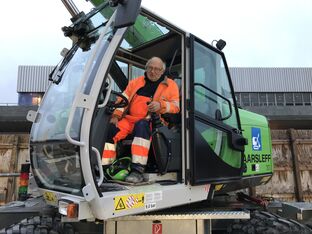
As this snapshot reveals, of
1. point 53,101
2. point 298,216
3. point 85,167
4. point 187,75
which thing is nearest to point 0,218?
point 53,101

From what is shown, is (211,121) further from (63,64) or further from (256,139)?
(63,64)

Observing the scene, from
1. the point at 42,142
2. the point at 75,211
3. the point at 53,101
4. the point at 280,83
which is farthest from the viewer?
the point at 280,83

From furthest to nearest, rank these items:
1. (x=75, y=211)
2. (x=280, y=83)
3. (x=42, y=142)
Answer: (x=280, y=83), (x=42, y=142), (x=75, y=211)

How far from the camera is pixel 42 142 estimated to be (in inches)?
126

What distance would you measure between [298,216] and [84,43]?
309 centimetres

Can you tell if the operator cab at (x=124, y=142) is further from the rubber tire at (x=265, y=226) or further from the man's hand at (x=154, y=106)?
the rubber tire at (x=265, y=226)

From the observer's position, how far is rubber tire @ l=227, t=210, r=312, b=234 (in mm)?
3539

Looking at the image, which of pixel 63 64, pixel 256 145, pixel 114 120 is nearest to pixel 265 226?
pixel 256 145

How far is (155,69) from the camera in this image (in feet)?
12.5

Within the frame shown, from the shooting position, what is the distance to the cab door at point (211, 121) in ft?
11.1

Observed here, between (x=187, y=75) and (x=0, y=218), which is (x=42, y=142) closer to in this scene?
(x=0, y=218)

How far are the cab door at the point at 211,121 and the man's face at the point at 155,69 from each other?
1.47ft

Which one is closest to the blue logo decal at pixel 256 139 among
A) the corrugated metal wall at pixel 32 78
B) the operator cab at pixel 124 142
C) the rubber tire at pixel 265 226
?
the operator cab at pixel 124 142

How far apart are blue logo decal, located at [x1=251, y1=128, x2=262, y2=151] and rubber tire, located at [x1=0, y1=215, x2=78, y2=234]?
238 centimetres
